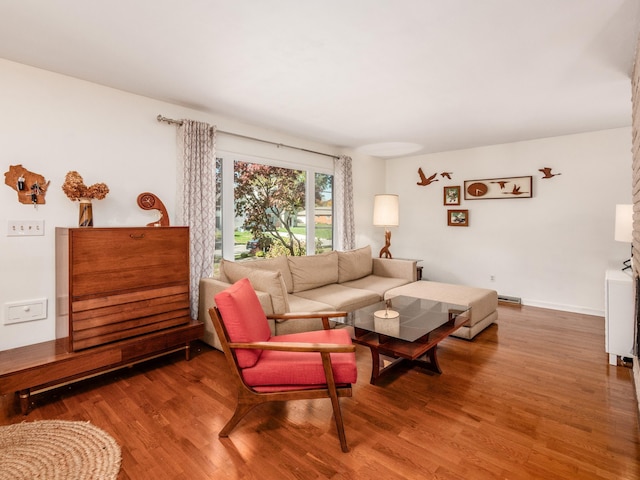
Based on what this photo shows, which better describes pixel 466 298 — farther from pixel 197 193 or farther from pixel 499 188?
Result: pixel 197 193

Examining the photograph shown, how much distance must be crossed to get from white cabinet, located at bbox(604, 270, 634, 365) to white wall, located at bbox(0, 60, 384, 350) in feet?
13.6

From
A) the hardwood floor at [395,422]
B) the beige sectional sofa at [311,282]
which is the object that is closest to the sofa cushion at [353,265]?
the beige sectional sofa at [311,282]

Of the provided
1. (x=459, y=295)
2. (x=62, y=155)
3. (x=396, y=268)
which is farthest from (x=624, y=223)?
(x=62, y=155)

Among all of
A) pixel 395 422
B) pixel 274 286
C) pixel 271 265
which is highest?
pixel 271 265

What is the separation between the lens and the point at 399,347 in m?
2.37

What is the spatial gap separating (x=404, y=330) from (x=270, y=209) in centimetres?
249

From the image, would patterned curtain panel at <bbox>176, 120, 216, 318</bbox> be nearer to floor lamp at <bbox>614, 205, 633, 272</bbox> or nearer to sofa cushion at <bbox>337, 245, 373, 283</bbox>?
sofa cushion at <bbox>337, 245, 373, 283</bbox>

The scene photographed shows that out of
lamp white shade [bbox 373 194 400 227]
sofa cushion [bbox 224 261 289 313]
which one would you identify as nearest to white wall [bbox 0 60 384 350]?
sofa cushion [bbox 224 261 289 313]

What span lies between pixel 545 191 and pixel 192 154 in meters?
4.65

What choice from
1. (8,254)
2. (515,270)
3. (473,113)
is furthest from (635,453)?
(8,254)

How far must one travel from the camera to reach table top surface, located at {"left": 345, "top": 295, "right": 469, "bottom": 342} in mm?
2494

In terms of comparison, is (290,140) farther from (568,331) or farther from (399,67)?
(568,331)

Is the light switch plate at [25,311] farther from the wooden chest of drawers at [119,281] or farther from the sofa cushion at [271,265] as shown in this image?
the sofa cushion at [271,265]

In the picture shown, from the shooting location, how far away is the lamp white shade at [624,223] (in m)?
3.09
